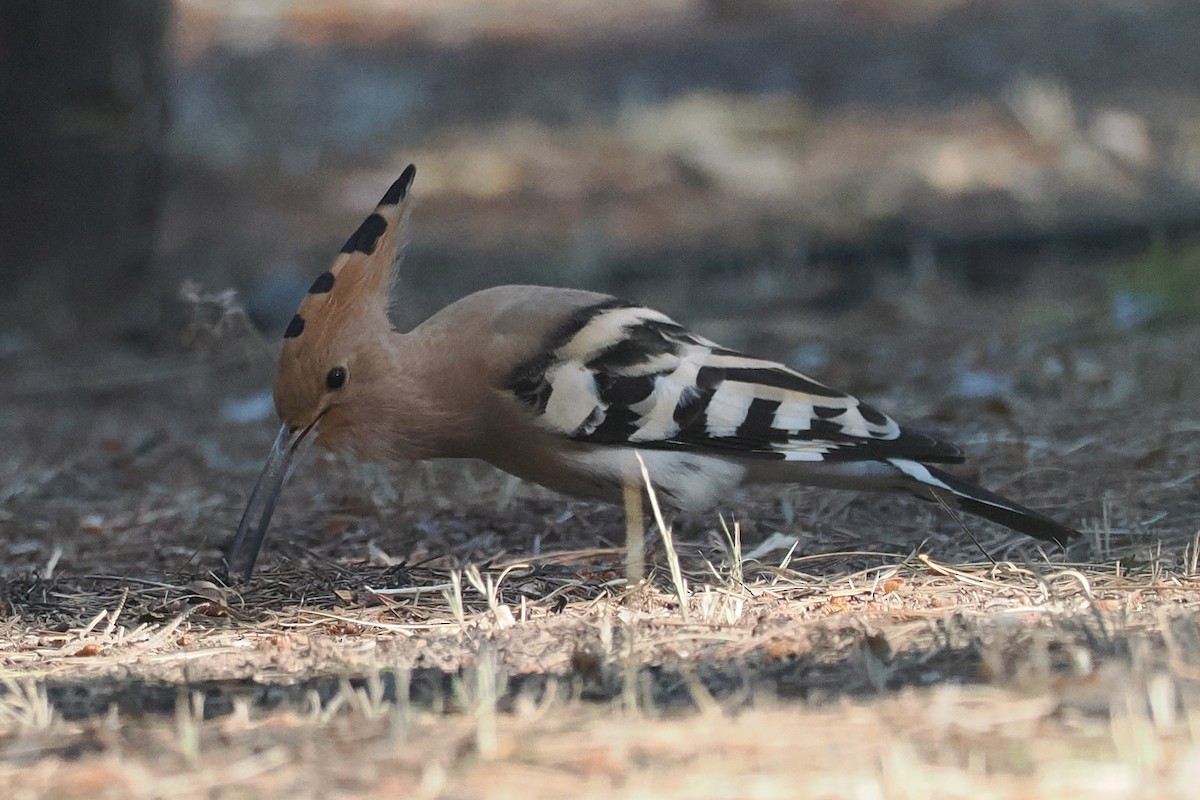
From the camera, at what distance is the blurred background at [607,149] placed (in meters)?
6.29

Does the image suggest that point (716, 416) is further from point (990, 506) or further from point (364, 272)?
point (364, 272)

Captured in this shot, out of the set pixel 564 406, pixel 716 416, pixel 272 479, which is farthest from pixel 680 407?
pixel 272 479

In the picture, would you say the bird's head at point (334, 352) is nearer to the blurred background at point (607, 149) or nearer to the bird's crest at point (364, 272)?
the bird's crest at point (364, 272)

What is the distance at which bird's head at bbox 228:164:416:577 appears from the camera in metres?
3.50

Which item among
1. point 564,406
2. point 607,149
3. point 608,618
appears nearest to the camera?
point 608,618

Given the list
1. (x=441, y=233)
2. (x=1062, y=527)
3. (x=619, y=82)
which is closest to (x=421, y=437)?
(x=1062, y=527)

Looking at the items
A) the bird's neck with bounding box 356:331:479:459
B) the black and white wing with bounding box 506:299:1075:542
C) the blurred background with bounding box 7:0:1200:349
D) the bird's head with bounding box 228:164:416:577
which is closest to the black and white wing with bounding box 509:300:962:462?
the black and white wing with bounding box 506:299:1075:542

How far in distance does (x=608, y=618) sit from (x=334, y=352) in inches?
40.3

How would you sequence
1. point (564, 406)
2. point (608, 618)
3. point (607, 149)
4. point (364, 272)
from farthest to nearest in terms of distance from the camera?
point (607, 149) → point (364, 272) → point (564, 406) → point (608, 618)

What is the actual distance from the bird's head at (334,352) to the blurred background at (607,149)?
2.51m

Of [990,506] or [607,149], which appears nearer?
[990,506]

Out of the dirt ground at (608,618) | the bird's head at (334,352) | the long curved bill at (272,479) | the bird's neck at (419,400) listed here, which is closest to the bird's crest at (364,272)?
the bird's head at (334,352)

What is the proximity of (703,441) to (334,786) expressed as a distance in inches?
67.6

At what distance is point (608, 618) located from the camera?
9.45 feet
